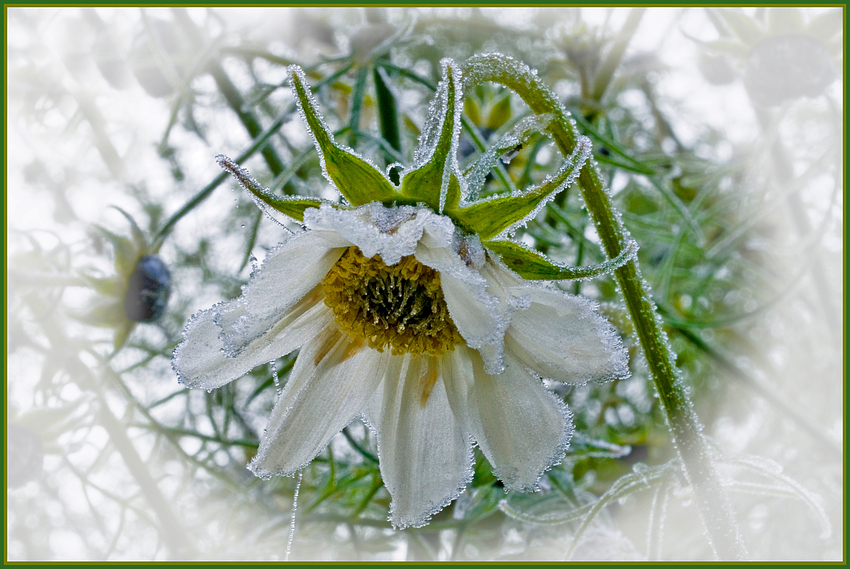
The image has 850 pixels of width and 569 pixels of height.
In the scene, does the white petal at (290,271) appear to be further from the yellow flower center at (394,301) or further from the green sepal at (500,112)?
the green sepal at (500,112)

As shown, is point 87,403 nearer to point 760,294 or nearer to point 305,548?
point 305,548

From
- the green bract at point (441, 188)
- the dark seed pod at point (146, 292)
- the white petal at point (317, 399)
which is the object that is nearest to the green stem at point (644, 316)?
the green bract at point (441, 188)

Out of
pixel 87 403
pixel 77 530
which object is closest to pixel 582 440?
pixel 87 403

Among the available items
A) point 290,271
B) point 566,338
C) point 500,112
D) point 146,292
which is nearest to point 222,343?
point 290,271

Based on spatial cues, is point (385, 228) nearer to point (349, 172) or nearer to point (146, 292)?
point (349, 172)

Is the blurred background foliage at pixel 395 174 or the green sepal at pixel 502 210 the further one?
the blurred background foliage at pixel 395 174

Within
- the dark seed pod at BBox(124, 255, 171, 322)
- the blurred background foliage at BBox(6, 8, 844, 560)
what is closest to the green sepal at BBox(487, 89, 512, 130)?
the blurred background foliage at BBox(6, 8, 844, 560)

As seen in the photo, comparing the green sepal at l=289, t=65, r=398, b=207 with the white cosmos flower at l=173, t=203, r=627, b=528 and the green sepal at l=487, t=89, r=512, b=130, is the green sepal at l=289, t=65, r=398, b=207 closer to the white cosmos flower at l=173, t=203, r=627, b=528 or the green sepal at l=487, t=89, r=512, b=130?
the white cosmos flower at l=173, t=203, r=627, b=528
